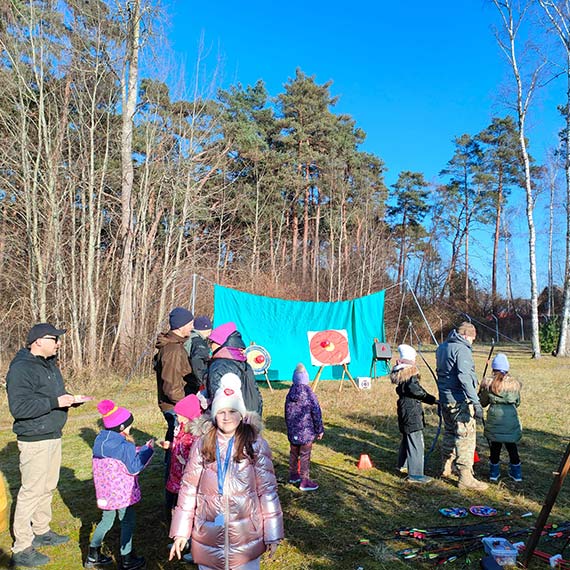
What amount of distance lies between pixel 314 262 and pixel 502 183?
16.1 meters

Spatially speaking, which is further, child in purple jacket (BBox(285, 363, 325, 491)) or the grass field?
child in purple jacket (BBox(285, 363, 325, 491))

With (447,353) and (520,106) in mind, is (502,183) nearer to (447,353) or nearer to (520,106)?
(520,106)

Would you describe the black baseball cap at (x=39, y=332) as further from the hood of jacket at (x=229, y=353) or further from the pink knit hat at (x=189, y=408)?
the hood of jacket at (x=229, y=353)

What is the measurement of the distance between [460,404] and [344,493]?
1.33m

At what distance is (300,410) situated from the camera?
4441 mm

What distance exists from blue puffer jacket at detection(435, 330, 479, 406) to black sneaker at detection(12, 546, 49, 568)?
346 cm

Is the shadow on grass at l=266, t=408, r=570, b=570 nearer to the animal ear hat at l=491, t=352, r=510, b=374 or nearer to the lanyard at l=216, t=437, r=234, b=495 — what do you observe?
the animal ear hat at l=491, t=352, r=510, b=374

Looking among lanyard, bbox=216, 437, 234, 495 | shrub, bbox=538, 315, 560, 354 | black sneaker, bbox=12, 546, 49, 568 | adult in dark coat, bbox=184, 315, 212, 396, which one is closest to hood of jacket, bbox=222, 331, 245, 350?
adult in dark coat, bbox=184, 315, 212, 396

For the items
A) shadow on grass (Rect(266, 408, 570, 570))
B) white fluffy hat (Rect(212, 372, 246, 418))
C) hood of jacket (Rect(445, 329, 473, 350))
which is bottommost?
shadow on grass (Rect(266, 408, 570, 570))

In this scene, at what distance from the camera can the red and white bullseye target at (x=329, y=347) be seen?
998 cm

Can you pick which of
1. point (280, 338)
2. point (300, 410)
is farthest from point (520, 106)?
point (300, 410)

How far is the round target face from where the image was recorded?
979 cm

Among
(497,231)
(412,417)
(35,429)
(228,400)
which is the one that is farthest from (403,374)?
(497,231)

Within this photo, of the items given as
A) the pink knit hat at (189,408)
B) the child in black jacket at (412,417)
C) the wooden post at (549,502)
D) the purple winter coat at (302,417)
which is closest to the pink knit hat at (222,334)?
the pink knit hat at (189,408)
